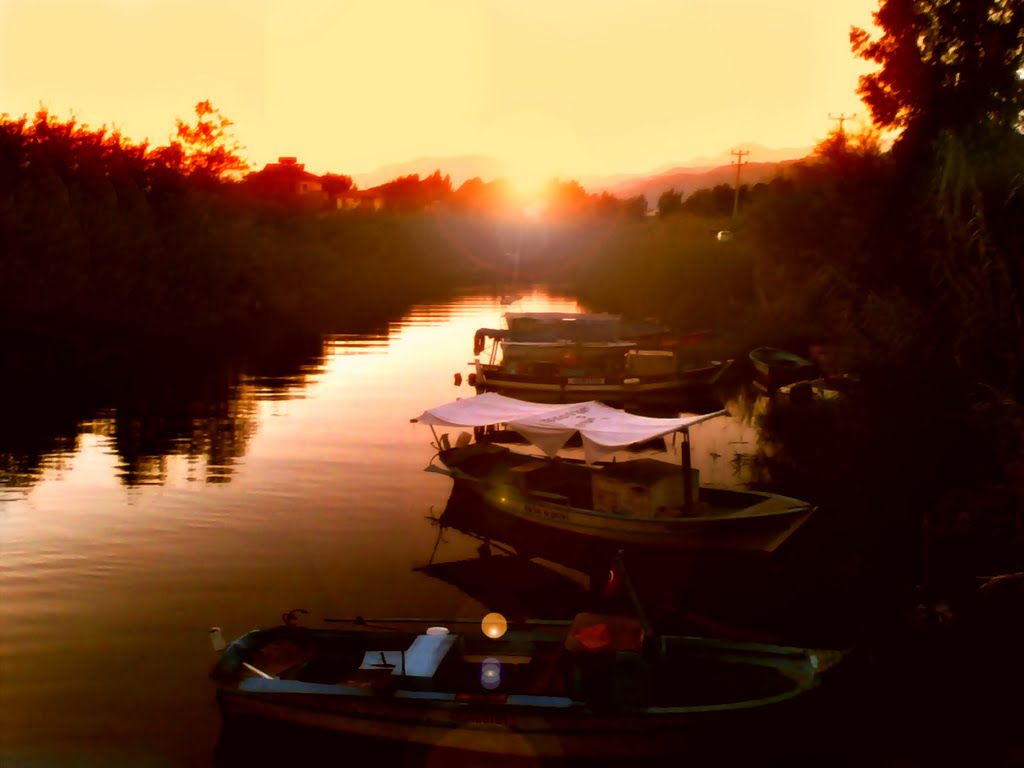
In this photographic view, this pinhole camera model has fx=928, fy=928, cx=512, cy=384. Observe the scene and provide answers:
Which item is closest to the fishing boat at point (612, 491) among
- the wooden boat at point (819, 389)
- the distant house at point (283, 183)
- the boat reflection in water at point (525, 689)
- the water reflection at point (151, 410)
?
the boat reflection in water at point (525, 689)

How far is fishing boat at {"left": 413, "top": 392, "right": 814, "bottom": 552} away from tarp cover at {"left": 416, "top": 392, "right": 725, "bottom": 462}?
28 mm

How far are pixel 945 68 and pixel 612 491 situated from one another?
944 inches

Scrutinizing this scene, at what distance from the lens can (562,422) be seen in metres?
25.5

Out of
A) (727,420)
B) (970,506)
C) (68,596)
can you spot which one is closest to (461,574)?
(68,596)

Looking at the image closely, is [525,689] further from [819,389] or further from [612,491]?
[819,389]

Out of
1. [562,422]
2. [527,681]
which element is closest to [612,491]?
[562,422]

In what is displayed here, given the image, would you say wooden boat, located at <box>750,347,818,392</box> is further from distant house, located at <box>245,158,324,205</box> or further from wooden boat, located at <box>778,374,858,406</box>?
distant house, located at <box>245,158,324,205</box>

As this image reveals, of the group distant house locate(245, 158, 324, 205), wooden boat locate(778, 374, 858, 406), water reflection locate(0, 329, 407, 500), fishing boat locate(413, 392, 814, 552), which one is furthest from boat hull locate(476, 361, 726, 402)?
distant house locate(245, 158, 324, 205)

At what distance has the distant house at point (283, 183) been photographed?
5502 inches

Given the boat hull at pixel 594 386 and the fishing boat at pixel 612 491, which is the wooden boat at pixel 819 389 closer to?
the boat hull at pixel 594 386

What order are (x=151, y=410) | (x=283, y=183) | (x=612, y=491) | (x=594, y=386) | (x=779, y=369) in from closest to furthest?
1. (x=612, y=491)
2. (x=594, y=386)
3. (x=151, y=410)
4. (x=779, y=369)
5. (x=283, y=183)

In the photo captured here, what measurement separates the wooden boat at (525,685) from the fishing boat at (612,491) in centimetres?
671

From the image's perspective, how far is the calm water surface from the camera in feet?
56.2

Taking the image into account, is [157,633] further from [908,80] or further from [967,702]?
[908,80]
